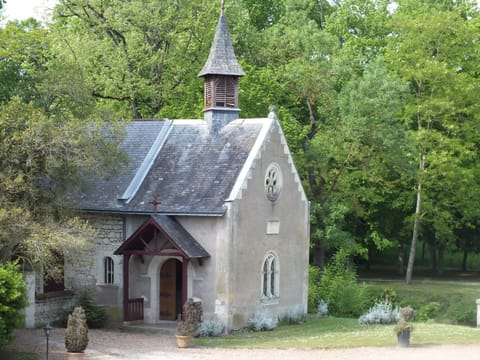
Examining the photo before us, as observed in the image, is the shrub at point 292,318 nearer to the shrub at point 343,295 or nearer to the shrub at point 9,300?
the shrub at point 343,295

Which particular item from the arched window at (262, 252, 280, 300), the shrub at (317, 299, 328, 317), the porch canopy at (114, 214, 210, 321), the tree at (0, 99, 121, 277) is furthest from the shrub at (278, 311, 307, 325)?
the tree at (0, 99, 121, 277)

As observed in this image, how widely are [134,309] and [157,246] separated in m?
2.46

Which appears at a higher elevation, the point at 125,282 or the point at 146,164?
the point at 146,164

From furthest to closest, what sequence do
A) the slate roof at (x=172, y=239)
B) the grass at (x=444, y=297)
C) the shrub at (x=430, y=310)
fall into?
the grass at (x=444, y=297) → the shrub at (x=430, y=310) → the slate roof at (x=172, y=239)

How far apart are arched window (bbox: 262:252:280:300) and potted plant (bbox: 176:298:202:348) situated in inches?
205

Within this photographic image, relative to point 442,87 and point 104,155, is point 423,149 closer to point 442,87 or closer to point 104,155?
point 442,87

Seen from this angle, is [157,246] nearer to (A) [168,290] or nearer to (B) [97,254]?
(A) [168,290]

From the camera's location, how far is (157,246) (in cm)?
2752

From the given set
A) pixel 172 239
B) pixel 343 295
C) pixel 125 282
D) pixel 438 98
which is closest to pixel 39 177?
pixel 172 239

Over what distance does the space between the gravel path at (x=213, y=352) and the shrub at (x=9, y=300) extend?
140cm

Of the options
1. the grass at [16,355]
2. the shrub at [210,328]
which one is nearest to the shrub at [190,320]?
the shrub at [210,328]

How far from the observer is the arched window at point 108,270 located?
29.3 meters

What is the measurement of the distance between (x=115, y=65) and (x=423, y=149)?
15724 mm

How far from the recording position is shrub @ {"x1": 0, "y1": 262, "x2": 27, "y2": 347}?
20266 mm
